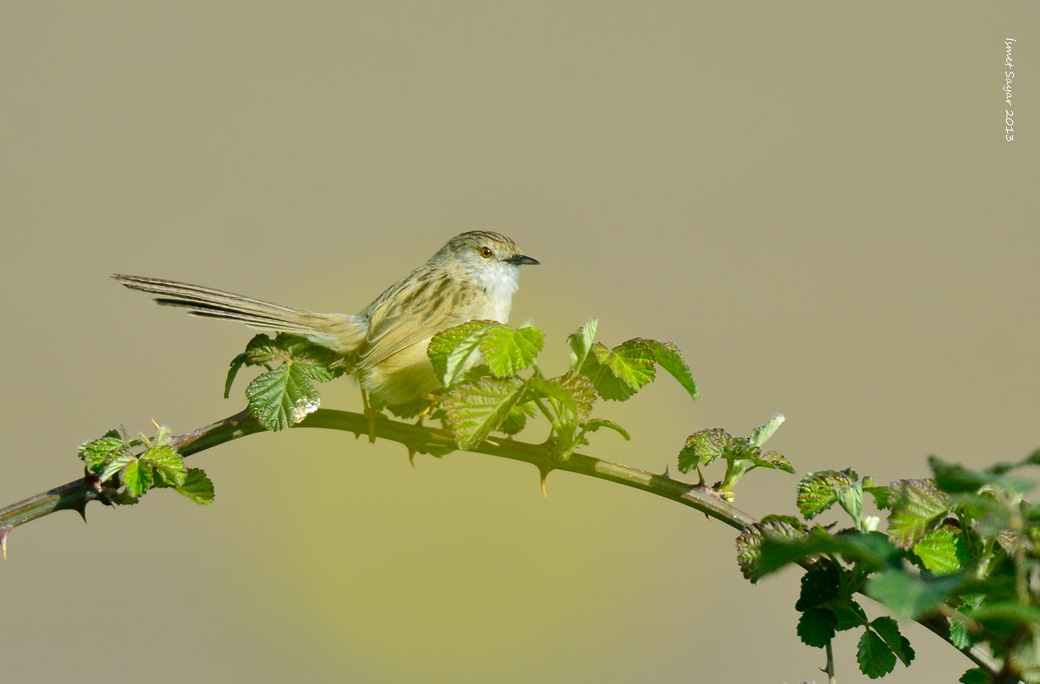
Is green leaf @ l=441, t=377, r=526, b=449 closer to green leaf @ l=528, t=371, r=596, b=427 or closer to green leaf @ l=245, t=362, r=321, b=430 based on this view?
green leaf @ l=528, t=371, r=596, b=427

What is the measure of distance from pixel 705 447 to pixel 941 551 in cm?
46

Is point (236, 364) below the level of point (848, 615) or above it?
above

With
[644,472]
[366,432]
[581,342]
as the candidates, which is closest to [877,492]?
[644,472]

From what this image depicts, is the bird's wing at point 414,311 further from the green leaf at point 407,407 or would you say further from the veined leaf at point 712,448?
the veined leaf at point 712,448

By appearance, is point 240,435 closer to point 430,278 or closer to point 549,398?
point 549,398

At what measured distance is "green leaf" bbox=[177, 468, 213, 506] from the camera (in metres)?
1.72

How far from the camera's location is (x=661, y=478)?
175cm

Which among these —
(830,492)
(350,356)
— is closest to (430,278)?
(350,356)

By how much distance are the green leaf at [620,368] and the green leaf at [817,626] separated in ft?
1.56

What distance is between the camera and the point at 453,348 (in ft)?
6.14

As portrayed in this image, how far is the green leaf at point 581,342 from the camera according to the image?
1843 mm

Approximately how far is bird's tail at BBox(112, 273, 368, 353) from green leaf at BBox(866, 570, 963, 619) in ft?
6.21

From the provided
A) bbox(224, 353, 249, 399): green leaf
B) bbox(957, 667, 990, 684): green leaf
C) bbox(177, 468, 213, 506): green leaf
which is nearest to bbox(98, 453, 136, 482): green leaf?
bbox(177, 468, 213, 506): green leaf

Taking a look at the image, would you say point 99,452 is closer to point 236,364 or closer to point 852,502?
point 236,364
